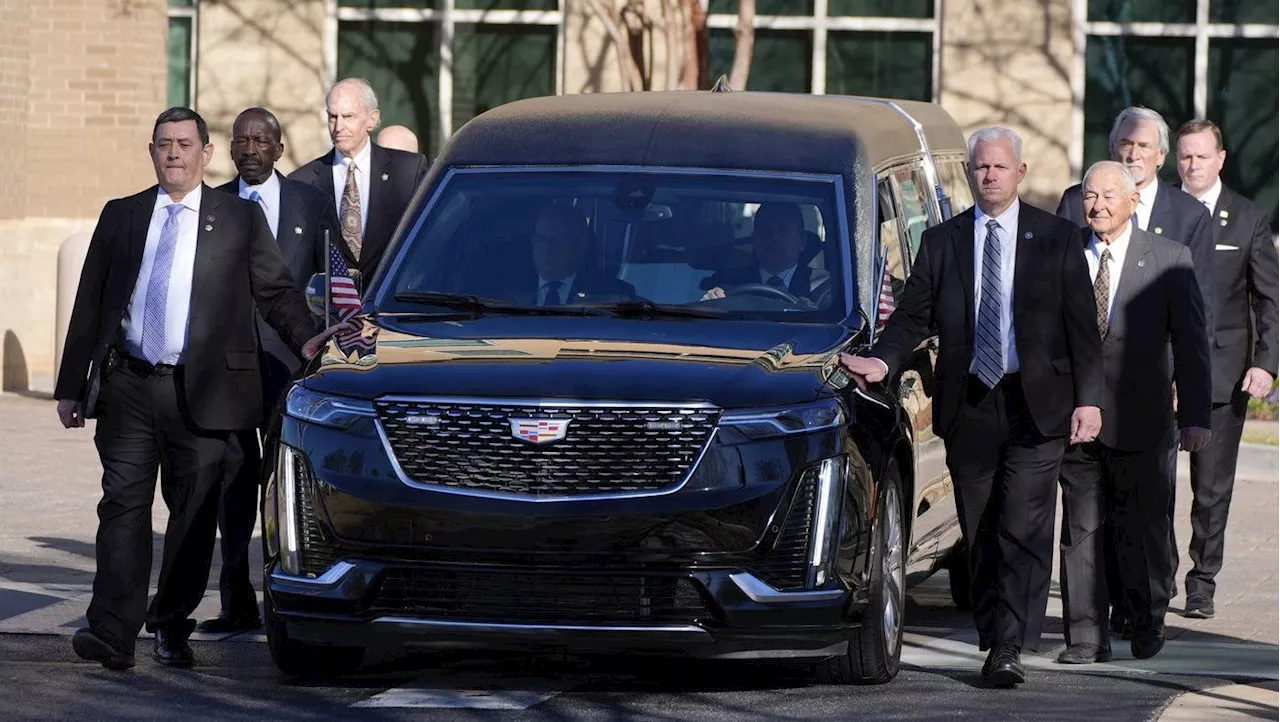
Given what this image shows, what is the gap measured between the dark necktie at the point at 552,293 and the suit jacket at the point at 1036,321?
108cm

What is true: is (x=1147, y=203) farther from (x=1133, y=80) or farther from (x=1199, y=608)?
(x=1133, y=80)

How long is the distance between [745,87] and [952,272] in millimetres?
12592

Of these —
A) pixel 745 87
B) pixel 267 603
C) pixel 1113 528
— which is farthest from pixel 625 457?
pixel 745 87

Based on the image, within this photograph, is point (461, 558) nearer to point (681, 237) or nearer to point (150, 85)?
point (681, 237)

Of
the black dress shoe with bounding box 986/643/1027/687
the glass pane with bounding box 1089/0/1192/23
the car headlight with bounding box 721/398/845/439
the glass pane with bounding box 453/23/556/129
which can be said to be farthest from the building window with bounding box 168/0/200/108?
the car headlight with bounding box 721/398/845/439

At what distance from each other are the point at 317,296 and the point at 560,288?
82cm

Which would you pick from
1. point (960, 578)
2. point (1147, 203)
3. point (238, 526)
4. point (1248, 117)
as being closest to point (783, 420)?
point (238, 526)

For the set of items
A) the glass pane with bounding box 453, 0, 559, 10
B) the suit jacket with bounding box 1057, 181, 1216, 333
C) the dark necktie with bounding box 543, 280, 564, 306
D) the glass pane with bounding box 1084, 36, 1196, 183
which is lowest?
the dark necktie with bounding box 543, 280, 564, 306

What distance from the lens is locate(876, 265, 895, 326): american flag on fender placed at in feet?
29.0

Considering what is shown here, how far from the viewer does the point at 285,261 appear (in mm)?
10023

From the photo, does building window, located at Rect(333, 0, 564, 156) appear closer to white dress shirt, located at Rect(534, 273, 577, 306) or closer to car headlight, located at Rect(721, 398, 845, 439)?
white dress shirt, located at Rect(534, 273, 577, 306)

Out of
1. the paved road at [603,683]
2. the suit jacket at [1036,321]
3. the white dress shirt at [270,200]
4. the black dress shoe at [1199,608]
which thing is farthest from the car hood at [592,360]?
the black dress shoe at [1199,608]

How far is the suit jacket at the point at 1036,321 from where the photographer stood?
880 centimetres

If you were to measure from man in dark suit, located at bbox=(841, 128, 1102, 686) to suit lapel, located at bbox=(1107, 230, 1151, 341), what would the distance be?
0.61 metres
